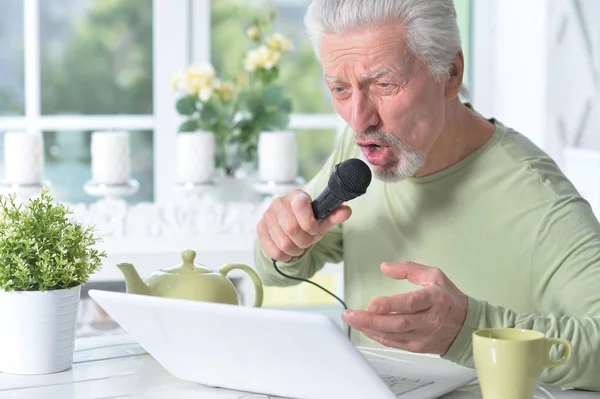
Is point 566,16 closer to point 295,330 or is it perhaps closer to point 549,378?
point 549,378

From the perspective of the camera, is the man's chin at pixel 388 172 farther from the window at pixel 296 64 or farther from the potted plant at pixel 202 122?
the window at pixel 296 64

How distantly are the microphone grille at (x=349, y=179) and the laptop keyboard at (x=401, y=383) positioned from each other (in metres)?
0.27

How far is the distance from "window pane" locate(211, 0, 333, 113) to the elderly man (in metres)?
2.01

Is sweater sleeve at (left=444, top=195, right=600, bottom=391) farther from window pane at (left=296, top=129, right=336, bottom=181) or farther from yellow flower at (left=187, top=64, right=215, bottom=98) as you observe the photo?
window pane at (left=296, top=129, right=336, bottom=181)

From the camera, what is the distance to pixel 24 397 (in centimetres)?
131

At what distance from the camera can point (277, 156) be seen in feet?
9.36

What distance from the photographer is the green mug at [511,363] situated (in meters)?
1.15

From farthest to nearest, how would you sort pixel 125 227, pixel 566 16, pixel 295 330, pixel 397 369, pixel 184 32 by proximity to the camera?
pixel 184 32 → pixel 566 16 → pixel 125 227 → pixel 397 369 → pixel 295 330

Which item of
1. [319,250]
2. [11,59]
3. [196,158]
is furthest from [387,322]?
[11,59]

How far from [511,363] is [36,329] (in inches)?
26.7

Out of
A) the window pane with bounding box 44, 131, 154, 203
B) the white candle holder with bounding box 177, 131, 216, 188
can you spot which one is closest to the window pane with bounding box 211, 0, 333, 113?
the window pane with bounding box 44, 131, 154, 203

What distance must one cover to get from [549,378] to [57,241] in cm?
74

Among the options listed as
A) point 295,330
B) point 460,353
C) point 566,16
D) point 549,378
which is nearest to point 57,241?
point 295,330

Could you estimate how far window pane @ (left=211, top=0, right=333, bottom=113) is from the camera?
3812 millimetres
